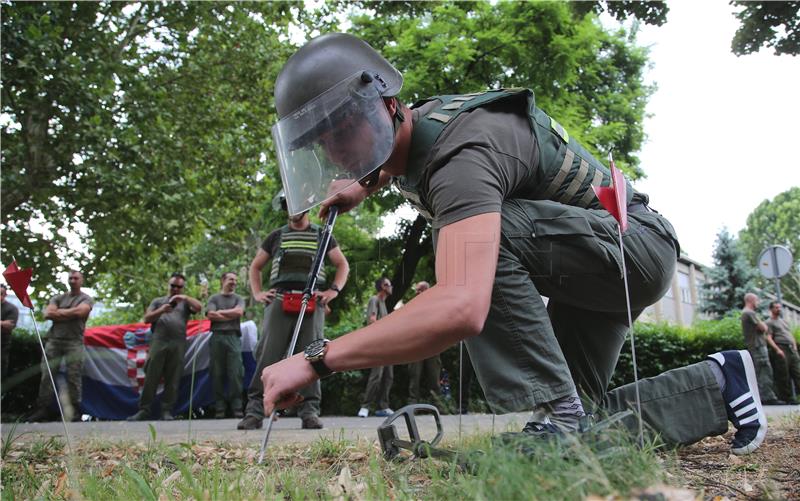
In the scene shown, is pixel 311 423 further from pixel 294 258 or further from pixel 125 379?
pixel 125 379

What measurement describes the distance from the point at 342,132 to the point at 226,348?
7632mm

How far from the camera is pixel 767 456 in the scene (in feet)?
8.34

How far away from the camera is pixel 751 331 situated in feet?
39.6

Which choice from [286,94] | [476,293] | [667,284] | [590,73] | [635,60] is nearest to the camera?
[476,293]

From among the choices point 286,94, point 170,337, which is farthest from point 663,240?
point 170,337

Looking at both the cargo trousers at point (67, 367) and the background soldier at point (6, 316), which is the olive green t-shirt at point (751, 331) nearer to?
the cargo trousers at point (67, 367)

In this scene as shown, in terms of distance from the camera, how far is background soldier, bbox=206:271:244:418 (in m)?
9.43

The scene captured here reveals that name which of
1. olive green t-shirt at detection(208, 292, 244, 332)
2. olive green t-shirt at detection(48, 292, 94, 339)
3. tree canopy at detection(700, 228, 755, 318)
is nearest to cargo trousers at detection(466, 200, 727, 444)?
olive green t-shirt at detection(208, 292, 244, 332)

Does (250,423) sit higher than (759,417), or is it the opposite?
(759,417)

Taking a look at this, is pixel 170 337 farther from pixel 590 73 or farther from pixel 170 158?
pixel 590 73

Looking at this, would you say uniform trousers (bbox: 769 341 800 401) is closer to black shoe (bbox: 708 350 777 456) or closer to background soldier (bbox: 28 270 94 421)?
black shoe (bbox: 708 350 777 456)

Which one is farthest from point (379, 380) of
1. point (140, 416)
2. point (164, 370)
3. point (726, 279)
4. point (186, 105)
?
point (726, 279)

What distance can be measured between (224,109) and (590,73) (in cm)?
791

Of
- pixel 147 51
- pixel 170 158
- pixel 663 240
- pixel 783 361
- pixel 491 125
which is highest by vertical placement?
pixel 147 51
